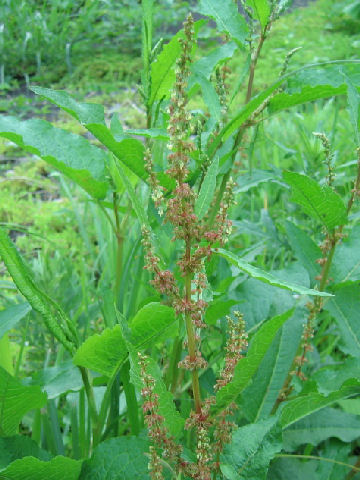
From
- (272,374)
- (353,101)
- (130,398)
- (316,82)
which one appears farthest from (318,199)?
(130,398)

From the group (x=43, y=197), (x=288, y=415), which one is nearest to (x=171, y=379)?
(x=288, y=415)

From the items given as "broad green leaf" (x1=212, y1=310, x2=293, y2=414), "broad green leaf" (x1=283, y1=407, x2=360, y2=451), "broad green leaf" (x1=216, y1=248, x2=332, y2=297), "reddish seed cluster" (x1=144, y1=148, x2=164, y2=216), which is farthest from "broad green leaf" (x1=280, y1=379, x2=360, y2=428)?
"reddish seed cluster" (x1=144, y1=148, x2=164, y2=216)

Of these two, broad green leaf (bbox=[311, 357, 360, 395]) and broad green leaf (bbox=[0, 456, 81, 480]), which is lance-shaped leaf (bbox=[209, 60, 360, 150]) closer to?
broad green leaf (bbox=[311, 357, 360, 395])

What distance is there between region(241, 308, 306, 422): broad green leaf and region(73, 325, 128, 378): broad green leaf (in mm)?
301

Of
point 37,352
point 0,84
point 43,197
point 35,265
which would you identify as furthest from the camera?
point 0,84

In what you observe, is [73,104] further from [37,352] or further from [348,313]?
[37,352]

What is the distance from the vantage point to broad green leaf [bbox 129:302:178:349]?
0.81m

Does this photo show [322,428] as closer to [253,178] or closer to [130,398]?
[130,398]

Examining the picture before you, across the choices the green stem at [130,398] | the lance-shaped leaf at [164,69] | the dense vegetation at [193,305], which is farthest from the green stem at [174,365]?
the lance-shaped leaf at [164,69]

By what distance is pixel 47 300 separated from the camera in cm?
94

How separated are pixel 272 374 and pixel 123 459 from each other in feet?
1.18

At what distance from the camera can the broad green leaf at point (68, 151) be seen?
1.07 meters

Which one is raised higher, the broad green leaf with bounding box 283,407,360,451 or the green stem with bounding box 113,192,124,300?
the green stem with bounding box 113,192,124,300

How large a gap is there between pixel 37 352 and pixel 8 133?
2.54 feet
